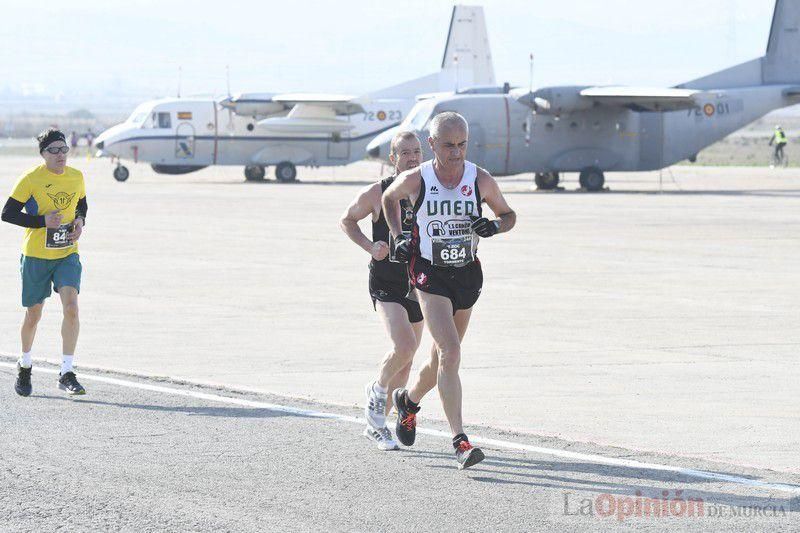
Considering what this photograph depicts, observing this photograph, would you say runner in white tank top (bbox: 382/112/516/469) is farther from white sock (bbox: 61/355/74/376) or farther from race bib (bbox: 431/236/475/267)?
white sock (bbox: 61/355/74/376)

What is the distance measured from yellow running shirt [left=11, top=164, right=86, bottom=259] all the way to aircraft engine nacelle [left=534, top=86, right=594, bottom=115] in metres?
30.1

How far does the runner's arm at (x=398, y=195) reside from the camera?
26.1 ft

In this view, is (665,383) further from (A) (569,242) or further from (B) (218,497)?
(A) (569,242)

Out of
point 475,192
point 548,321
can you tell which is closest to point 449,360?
point 475,192

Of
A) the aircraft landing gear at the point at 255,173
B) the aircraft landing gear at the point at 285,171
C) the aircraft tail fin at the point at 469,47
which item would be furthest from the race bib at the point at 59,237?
the aircraft tail fin at the point at 469,47

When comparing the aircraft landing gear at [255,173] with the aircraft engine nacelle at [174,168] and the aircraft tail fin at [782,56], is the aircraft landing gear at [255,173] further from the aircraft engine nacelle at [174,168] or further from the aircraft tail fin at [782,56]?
the aircraft tail fin at [782,56]

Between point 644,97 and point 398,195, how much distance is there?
32.1m

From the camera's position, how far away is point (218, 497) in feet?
23.2

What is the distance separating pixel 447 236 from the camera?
25.8 ft

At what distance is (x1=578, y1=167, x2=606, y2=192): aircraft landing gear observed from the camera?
133ft

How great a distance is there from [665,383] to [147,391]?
3.86 m

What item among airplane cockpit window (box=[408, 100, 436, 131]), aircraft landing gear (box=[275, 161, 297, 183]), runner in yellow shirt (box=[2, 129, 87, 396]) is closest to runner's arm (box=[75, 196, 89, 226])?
runner in yellow shirt (box=[2, 129, 87, 396])

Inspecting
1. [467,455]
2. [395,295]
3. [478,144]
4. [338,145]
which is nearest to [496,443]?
[467,455]

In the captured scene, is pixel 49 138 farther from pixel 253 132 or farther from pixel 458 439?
pixel 253 132
